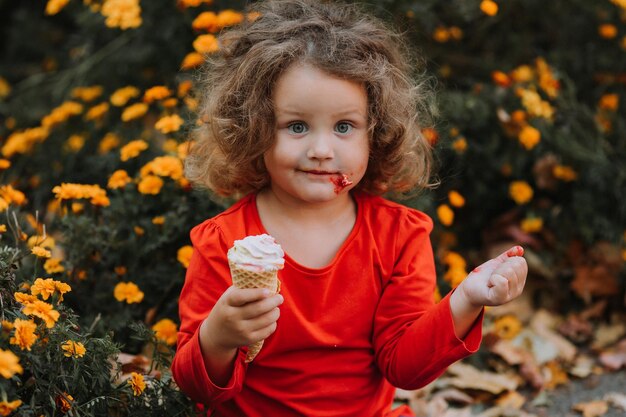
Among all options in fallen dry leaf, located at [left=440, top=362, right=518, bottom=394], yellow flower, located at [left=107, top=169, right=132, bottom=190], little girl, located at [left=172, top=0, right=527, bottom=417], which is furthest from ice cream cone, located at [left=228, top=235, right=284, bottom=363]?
fallen dry leaf, located at [left=440, top=362, right=518, bottom=394]

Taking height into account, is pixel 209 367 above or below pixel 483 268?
below

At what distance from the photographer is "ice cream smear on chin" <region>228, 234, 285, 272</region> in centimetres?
179

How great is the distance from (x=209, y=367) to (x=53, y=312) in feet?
1.29

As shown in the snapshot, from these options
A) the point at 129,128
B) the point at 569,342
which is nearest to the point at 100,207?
the point at 129,128

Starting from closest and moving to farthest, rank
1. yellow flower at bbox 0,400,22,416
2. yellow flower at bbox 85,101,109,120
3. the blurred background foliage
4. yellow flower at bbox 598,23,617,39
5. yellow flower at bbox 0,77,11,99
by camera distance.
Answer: yellow flower at bbox 0,400,22,416
the blurred background foliage
yellow flower at bbox 85,101,109,120
yellow flower at bbox 598,23,617,39
yellow flower at bbox 0,77,11,99

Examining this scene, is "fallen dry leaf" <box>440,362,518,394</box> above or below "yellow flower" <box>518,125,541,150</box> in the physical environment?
below

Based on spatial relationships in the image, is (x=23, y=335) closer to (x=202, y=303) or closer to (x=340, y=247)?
(x=202, y=303)

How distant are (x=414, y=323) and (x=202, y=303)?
545 mm

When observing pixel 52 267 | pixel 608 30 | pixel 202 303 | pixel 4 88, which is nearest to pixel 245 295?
pixel 202 303

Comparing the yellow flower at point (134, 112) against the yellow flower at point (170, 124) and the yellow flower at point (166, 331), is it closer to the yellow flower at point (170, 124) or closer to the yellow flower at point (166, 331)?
the yellow flower at point (170, 124)

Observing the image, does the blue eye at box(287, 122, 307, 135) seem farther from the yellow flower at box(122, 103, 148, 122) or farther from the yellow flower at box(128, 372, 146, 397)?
the yellow flower at box(122, 103, 148, 122)

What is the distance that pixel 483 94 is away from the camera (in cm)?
353

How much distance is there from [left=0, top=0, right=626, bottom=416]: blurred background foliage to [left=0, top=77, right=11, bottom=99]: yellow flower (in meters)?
0.46

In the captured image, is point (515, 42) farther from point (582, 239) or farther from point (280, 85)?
point (280, 85)
